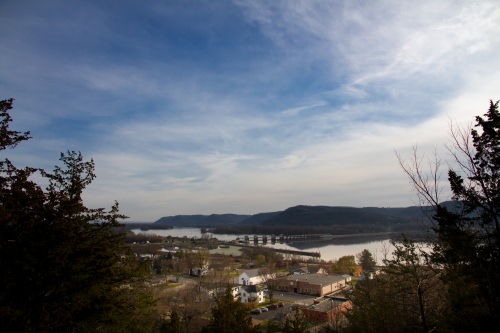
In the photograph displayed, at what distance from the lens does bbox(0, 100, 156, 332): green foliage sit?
4.91 m

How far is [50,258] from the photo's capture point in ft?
17.4

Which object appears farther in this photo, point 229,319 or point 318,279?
point 318,279

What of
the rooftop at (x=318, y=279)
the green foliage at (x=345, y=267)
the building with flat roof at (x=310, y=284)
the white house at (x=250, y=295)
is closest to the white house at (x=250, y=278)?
the building with flat roof at (x=310, y=284)

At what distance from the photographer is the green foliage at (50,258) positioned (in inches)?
193

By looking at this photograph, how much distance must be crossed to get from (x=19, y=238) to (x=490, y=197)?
7591mm

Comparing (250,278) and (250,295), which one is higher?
(250,295)

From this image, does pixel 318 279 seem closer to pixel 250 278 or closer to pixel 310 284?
pixel 310 284

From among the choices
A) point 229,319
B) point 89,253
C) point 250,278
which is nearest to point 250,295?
point 250,278

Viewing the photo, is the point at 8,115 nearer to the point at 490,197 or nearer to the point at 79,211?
the point at 79,211

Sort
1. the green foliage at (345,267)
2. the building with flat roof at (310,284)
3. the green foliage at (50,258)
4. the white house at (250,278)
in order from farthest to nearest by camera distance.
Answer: the green foliage at (345,267), the white house at (250,278), the building with flat roof at (310,284), the green foliage at (50,258)

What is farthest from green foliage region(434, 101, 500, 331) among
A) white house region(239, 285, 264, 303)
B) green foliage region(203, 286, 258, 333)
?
white house region(239, 285, 264, 303)

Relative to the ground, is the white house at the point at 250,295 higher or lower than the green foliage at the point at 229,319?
lower

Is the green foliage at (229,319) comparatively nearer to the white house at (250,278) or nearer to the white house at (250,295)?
the white house at (250,295)

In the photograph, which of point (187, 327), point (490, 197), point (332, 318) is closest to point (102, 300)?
point (490, 197)
